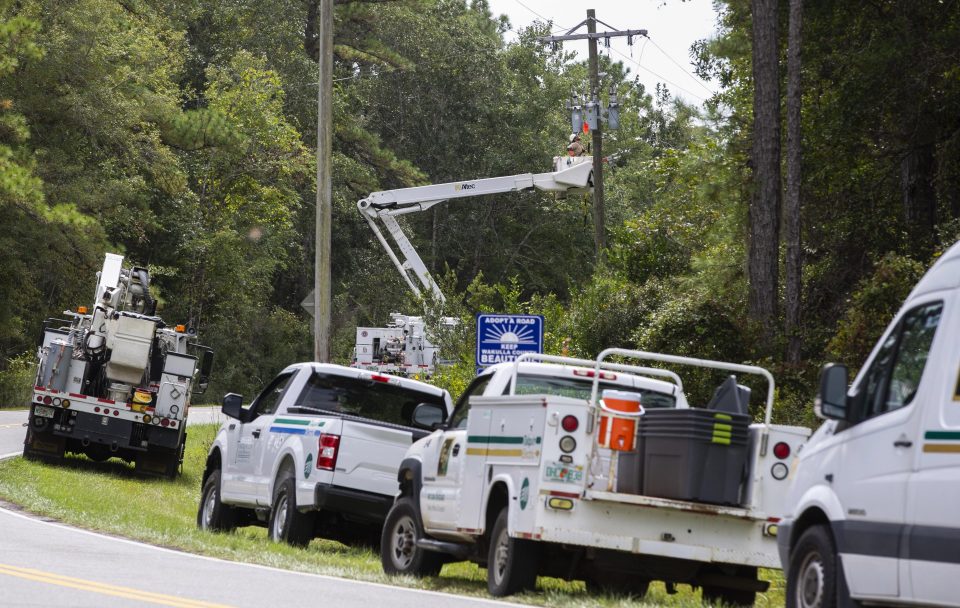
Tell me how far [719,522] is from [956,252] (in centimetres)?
379

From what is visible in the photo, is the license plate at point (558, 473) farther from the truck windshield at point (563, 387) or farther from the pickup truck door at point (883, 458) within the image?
the pickup truck door at point (883, 458)

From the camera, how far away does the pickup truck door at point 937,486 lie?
663cm

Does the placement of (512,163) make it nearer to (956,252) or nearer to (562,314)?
(562,314)

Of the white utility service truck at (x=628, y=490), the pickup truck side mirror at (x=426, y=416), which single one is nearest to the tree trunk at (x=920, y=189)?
the pickup truck side mirror at (x=426, y=416)

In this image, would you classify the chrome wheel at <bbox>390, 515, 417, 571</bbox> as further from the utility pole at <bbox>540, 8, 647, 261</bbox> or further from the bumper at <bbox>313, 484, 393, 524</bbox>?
the utility pole at <bbox>540, 8, 647, 261</bbox>

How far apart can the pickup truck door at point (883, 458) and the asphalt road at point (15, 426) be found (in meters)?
19.2

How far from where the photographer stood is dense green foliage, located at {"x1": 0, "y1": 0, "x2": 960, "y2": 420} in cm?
2383

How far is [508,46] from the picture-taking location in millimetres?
71812

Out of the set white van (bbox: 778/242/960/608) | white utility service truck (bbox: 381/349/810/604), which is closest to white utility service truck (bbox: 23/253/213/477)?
white utility service truck (bbox: 381/349/810/604)

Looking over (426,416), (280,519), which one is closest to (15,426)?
(280,519)

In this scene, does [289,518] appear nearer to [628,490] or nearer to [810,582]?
[628,490]

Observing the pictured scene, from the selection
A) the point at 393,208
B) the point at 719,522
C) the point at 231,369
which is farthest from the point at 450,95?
the point at 719,522

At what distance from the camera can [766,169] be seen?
970 inches

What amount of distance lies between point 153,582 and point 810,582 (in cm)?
489
